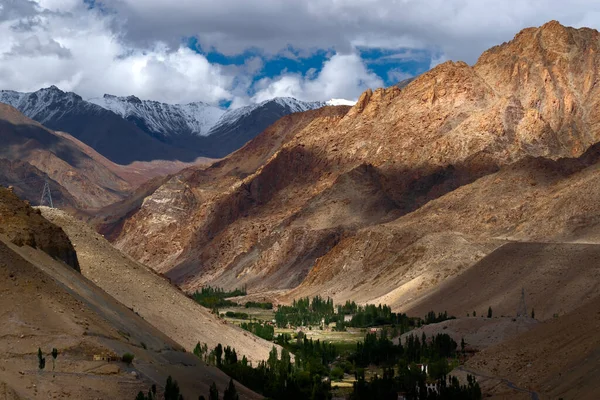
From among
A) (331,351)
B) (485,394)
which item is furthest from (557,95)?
(485,394)

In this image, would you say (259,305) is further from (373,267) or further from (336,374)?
(336,374)

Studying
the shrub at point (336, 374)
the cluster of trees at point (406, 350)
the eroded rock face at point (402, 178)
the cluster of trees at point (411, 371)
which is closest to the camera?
the cluster of trees at point (411, 371)

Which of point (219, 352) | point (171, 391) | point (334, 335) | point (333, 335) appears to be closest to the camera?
point (171, 391)

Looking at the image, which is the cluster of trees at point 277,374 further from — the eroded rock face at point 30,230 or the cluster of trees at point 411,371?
the eroded rock face at point 30,230

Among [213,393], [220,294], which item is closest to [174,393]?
[213,393]

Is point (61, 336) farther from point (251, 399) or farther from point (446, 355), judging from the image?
point (446, 355)

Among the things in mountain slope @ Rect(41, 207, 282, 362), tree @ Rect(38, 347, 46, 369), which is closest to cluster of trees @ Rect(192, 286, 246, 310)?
mountain slope @ Rect(41, 207, 282, 362)

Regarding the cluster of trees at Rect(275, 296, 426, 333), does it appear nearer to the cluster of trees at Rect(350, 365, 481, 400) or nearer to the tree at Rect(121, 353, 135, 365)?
the cluster of trees at Rect(350, 365, 481, 400)

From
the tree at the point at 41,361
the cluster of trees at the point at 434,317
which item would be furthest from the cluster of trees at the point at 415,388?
the cluster of trees at the point at 434,317
